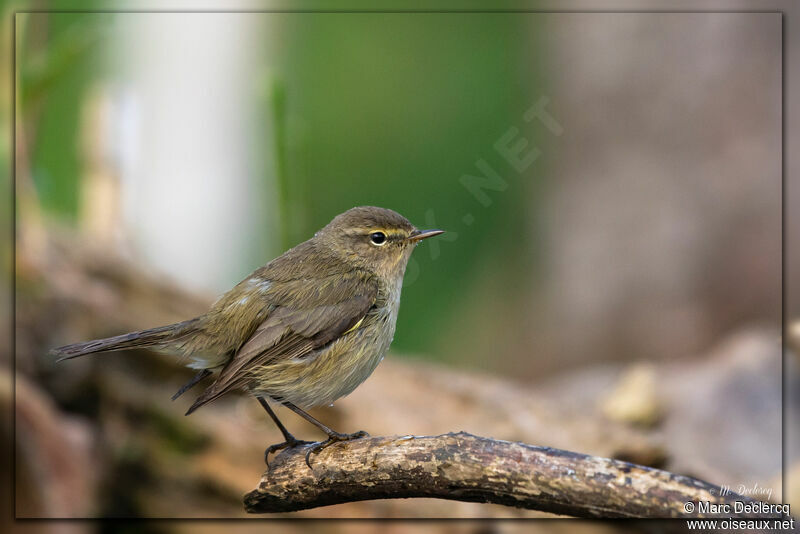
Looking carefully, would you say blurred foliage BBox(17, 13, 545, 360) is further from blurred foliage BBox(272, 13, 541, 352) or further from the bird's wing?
the bird's wing

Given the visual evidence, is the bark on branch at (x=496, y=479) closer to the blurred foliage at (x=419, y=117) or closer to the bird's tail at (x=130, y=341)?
the bird's tail at (x=130, y=341)

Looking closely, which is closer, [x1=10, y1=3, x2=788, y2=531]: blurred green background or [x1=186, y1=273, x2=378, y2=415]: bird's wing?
[x1=186, y1=273, x2=378, y2=415]: bird's wing

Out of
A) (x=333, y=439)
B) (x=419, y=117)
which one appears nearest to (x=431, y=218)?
(x=333, y=439)

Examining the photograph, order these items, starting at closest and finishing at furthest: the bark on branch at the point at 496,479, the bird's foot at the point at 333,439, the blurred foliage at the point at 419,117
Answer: the bark on branch at the point at 496,479 < the bird's foot at the point at 333,439 < the blurred foliage at the point at 419,117

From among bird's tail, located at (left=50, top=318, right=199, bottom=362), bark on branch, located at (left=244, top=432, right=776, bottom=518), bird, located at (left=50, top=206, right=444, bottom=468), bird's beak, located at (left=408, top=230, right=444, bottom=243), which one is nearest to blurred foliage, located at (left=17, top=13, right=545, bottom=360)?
bird's beak, located at (left=408, top=230, right=444, bottom=243)

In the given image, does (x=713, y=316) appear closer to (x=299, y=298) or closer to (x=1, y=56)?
(x=299, y=298)

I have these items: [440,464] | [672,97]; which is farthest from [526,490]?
[672,97]

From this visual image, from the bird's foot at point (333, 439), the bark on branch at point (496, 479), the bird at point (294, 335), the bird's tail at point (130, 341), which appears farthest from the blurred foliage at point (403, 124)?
the bark on branch at point (496, 479)
